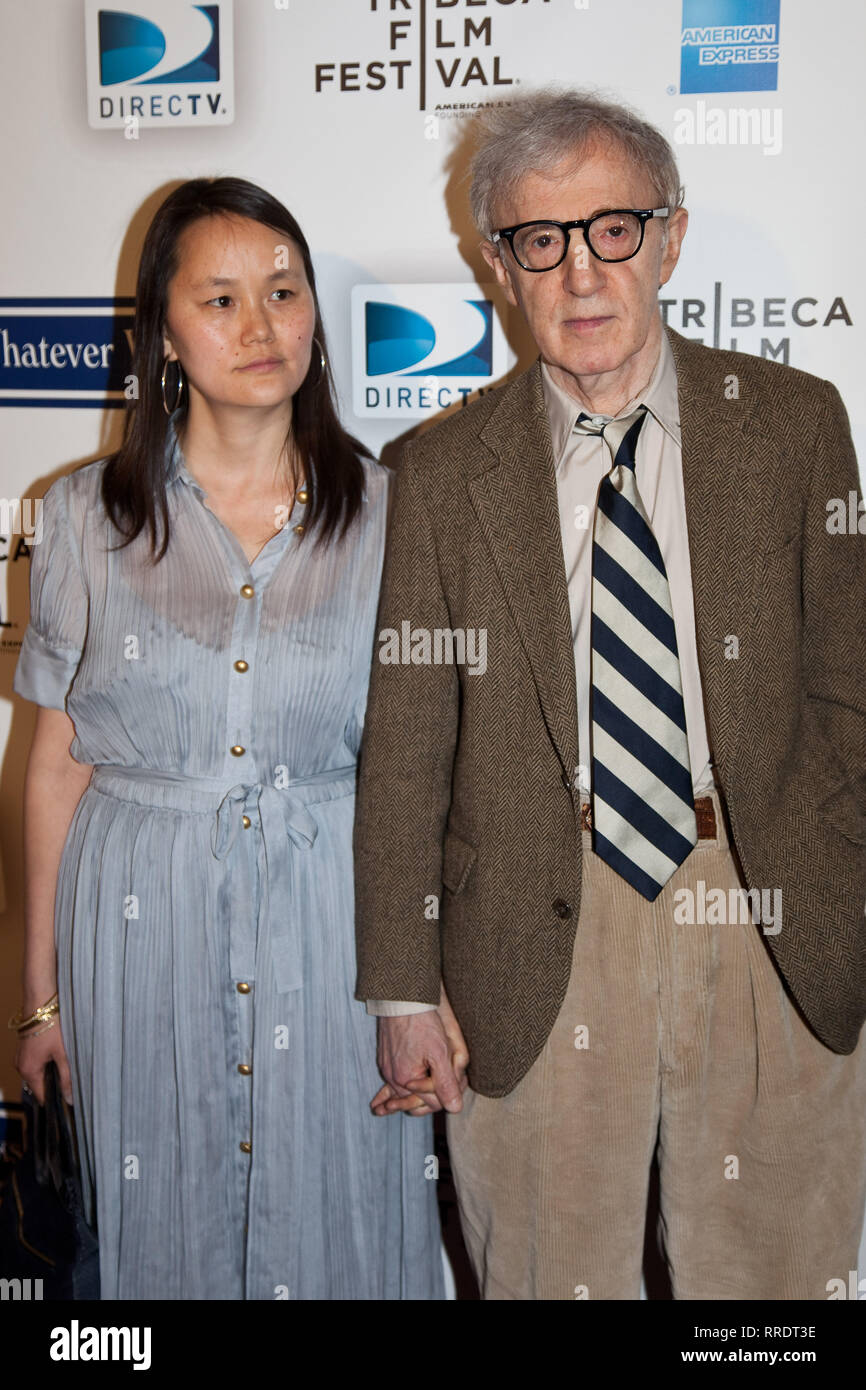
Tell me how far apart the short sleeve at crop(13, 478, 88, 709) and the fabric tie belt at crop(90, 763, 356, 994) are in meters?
0.28

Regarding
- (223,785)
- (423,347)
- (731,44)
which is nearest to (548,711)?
(223,785)

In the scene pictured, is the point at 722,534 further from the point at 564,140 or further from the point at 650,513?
the point at 564,140

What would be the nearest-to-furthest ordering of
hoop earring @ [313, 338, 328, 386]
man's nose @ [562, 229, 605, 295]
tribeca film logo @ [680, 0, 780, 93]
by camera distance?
man's nose @ [562, 229, 605, 295], hoop earring @ [313, 338, 328, 386], tribeca film logo @ [680, 0, 780, 93]

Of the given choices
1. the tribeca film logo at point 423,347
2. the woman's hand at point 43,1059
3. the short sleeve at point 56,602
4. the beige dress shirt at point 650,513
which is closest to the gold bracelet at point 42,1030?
the woman's hand at point 43,1059

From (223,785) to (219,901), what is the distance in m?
0.19

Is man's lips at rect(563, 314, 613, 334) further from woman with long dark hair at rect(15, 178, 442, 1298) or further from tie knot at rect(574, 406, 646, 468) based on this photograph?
woman with long dark hair at rect(15, 178, 442, 1298)

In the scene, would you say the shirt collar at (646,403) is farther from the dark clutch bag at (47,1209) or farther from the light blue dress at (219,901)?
the dark clutch bag at (47,1209)

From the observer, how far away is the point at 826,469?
182cm

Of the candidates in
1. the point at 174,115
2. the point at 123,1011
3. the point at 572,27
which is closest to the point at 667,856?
the point at 123,1011

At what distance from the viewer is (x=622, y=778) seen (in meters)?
1.84

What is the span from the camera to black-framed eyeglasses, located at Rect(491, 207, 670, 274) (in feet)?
5.90

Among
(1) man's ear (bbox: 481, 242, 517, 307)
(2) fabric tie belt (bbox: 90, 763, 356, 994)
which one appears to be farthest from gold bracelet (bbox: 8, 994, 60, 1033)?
(1) man's ear (bbox: 481, 242, 517, 307)

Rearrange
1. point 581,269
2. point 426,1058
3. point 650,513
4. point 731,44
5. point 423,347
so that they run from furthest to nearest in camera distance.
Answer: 1. point 423,347
2. point 731,44
3. point 426,1058
4. point 650,513
5. point 581,269
